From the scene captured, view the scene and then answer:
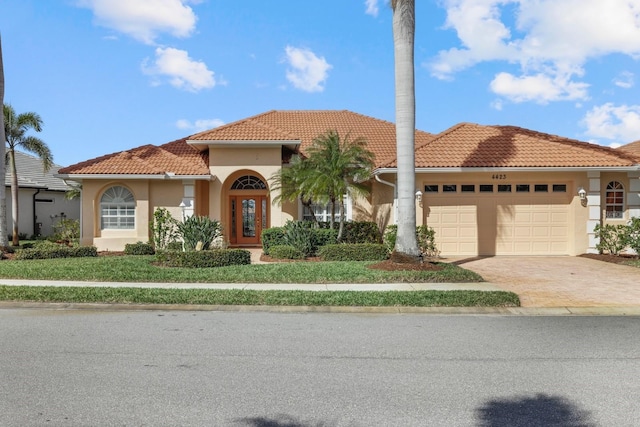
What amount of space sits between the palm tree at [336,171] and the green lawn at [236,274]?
344 cm

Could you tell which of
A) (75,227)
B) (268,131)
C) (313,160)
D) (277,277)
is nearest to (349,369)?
(277,277)

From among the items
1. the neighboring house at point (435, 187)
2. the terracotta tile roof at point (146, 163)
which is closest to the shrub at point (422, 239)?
the neighboring house at point (435, 187)

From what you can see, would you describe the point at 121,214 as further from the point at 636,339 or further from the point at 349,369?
the point at 636,339

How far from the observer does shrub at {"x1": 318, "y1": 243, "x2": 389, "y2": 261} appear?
48.9 feet

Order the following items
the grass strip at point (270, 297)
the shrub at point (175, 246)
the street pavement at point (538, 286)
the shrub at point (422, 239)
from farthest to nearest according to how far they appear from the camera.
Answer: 1. the shrub at point (175, 246)
2. the shrub at point (422, 239)
3. the grass strip at point (270, 297)
4. the street pavement at point (538, 286)

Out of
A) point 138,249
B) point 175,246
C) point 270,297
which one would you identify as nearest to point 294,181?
point 175,246

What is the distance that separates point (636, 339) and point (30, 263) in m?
14.5

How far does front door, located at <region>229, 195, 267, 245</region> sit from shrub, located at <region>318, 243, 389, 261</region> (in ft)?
22.3

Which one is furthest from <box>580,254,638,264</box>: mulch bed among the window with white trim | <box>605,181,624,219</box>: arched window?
the window with white trim

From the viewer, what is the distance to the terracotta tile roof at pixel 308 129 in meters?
19.2

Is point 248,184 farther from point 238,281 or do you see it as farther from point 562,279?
point 562,279

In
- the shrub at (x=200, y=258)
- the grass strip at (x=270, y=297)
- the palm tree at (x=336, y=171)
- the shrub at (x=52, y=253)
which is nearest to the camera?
the grass strip at (x=270, y=297)

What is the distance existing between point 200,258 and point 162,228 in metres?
5.19

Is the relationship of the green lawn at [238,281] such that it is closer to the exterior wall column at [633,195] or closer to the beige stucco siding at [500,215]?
the beige stucco siding at [500,215]
